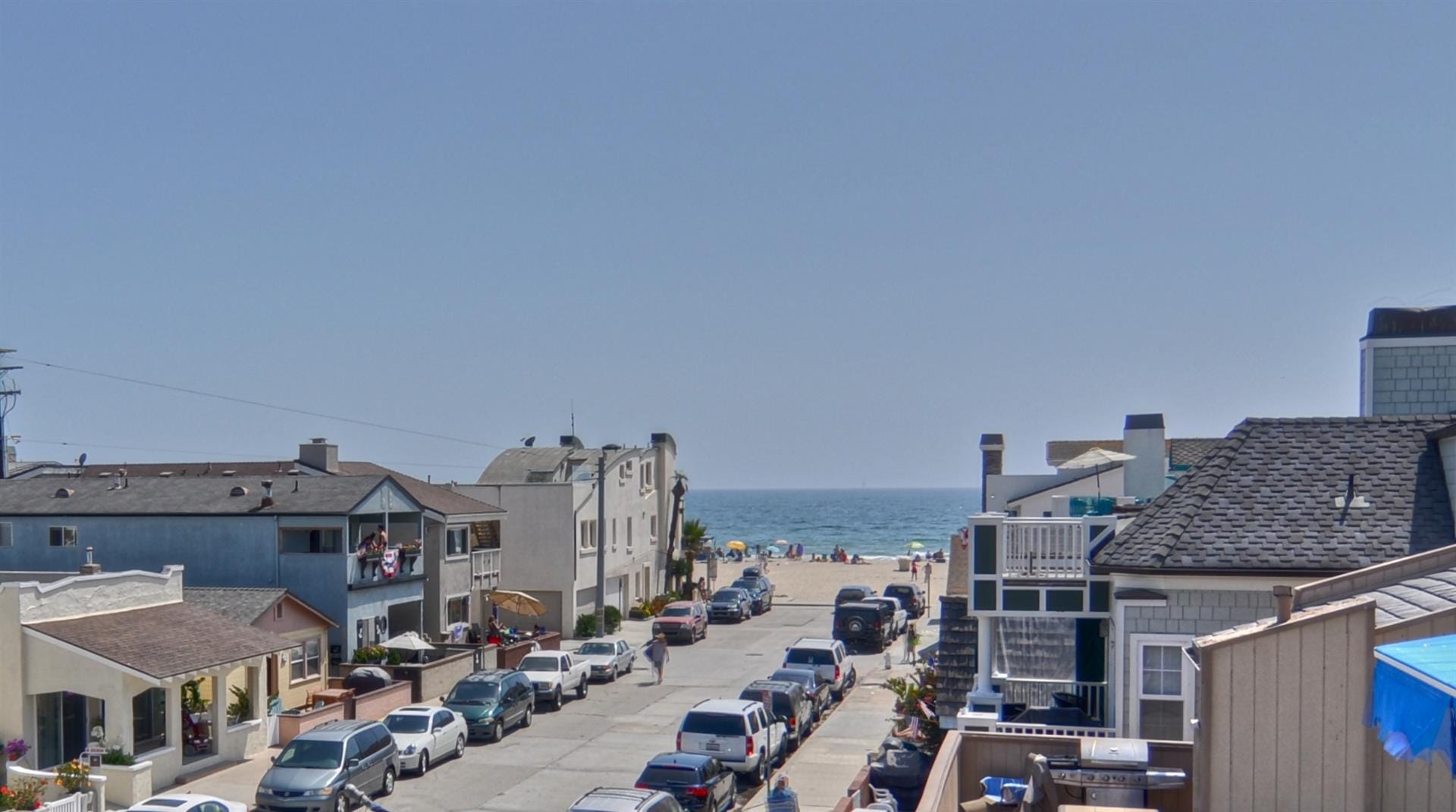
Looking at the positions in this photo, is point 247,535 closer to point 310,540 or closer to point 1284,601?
point 310,540

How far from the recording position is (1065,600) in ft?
55.5

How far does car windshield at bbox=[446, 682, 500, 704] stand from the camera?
3053 cm

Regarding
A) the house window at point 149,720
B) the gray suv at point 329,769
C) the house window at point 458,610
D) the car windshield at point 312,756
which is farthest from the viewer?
the house window at point 458,610

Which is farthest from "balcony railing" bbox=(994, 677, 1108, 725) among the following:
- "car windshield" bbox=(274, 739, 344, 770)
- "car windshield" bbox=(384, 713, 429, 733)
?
"car windshield" bbox=(384, 713, 429, 733)

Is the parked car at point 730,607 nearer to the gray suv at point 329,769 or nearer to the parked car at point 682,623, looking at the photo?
the parked car at point 682,623

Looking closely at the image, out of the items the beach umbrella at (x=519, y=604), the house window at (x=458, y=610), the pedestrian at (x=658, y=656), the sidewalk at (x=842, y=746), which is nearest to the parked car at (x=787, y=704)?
the sidewalk at (x=842, y=746)

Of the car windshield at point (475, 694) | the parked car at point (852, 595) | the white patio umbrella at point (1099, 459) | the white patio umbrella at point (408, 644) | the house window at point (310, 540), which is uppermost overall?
the white patio umbrella at point (1099, 459)

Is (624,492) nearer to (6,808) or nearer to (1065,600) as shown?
(6,808)

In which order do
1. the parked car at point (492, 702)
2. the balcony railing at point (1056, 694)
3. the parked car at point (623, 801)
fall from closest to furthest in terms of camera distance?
the balcony railing at point (1056, 694)
the parked car at point (623, 801)
the parked car at point (492, 702)

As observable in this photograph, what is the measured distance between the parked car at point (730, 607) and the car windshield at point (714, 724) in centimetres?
2950

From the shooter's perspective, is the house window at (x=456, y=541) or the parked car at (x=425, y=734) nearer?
the parked car at (x=425, y=734)

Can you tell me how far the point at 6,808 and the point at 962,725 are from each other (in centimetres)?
1694

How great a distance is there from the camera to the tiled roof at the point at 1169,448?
37.8 m

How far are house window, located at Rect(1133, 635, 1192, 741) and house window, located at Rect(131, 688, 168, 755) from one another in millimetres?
20746
